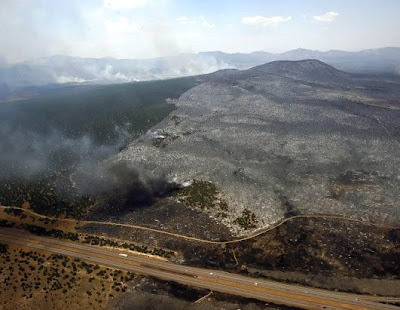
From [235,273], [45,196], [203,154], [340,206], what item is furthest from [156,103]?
[235,273]

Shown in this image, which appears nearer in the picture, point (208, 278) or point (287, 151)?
point (208, 278)

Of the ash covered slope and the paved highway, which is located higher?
the ash covered slope

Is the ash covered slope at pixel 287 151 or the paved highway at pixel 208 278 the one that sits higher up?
the ash covered slope at pixel 287 151

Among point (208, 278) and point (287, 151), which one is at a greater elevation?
point (287, 151)

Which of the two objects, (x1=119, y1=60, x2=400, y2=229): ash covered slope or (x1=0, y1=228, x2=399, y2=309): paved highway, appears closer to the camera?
(x1=0, y1=228, x2=399, y2=309): paved highway

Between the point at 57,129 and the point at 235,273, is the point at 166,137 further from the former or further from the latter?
the point at 235,273
